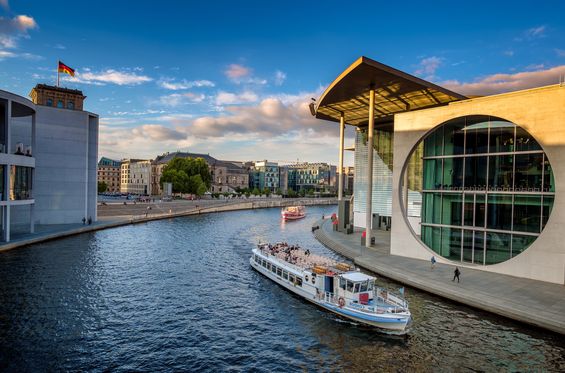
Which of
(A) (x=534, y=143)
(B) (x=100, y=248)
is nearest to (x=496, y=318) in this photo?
(A) (x=534, y=143)

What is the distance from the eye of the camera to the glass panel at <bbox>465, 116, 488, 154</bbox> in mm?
36531

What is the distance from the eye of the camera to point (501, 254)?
115ft

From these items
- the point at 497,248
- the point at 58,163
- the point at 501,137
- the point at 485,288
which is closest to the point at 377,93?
the point at 501,137

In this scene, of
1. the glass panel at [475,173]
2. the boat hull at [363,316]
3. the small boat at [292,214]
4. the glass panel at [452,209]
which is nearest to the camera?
the boat hull at [363,316]

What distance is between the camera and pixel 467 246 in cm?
3759

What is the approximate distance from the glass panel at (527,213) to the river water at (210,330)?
38.6 feet

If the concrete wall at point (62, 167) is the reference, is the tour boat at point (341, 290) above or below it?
below

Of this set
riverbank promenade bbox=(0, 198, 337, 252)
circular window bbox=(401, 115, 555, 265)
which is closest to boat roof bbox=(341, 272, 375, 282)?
circular window bbox=(401, 115, 555, 265)

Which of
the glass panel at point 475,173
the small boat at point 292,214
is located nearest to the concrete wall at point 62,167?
the small boat at point 292,214

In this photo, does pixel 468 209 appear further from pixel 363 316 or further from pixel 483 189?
pixel 363 316

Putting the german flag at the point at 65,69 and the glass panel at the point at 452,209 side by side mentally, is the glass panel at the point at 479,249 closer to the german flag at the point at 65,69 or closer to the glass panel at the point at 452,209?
the glass panel at the point at 452,209

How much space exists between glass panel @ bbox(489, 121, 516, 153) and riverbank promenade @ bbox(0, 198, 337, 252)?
56895mm

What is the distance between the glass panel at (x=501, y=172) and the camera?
34656mm

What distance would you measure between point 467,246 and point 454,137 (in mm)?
11805
